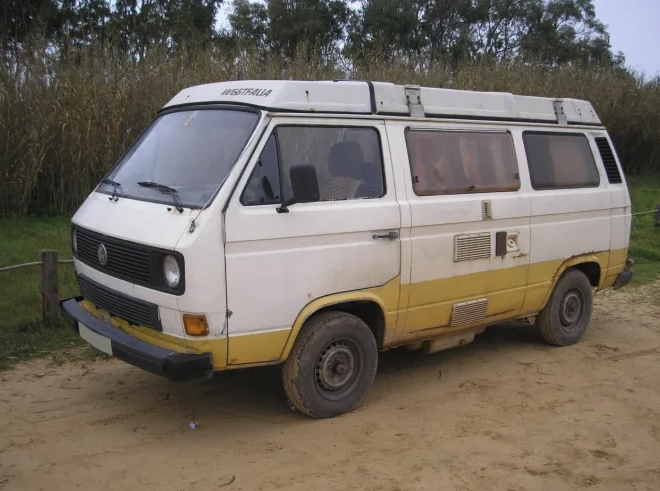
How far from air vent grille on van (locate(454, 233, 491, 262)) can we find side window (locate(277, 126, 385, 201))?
2.86 ft

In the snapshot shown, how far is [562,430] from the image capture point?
474 centimetres

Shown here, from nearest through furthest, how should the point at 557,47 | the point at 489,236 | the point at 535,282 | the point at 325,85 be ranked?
the point at 325,85, the point at 489,236, the point at 535,282, the point at 557,47

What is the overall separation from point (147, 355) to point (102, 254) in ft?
2.88

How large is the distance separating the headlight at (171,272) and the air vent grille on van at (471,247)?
7.63ft

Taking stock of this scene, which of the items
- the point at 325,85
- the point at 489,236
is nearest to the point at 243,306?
the point at 325,85

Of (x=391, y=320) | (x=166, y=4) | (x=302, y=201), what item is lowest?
(x=391, y=320)

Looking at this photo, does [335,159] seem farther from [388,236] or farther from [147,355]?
[147,355]

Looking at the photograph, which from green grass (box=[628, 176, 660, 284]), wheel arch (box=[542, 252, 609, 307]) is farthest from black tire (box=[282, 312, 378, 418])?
green grass (box=[628, 176, 660, 284])

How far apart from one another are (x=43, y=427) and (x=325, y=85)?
307 cm

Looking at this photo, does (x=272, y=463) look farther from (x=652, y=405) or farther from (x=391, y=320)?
(x=652, y=405)

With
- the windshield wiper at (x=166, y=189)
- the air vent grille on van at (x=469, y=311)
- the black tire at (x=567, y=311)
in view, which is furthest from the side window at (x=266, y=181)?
the black tire at (x=567, y=311)

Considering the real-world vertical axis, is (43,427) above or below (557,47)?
below

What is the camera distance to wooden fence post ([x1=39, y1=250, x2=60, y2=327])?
21.4 ft

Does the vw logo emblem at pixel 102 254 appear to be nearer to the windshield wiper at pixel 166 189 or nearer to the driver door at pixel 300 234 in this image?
the windshield wiper at pixel 166 189
